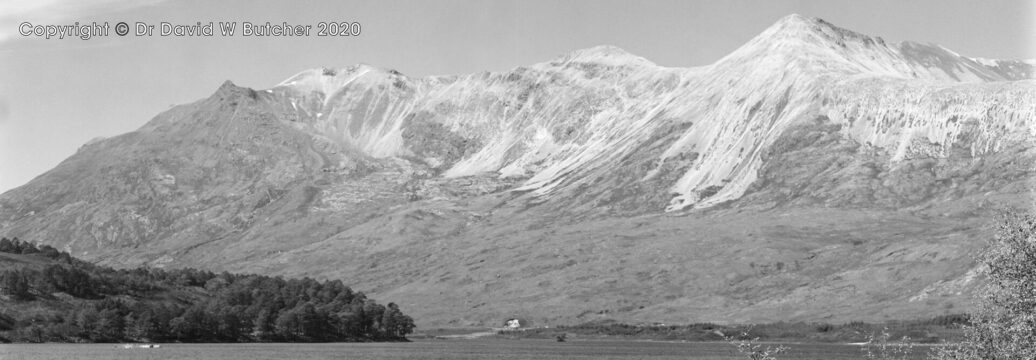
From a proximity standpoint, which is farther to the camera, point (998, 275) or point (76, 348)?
point (76, 348)

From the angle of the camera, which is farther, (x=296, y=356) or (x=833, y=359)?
(x=833, y=359)

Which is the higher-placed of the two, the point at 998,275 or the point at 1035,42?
the point at 1035,42

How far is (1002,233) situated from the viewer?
51.2 meters

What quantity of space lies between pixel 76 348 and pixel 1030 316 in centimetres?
16234

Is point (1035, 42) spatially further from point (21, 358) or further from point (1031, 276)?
point (21, 358)

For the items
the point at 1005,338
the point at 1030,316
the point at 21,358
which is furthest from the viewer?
the point at 21,358

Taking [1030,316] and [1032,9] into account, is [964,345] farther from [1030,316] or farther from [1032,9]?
[1032,9]

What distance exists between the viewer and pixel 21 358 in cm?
14550

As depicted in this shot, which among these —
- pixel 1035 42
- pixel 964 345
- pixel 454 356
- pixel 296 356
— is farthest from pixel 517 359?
pixel 964 345

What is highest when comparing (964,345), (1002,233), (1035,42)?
(1035,42)

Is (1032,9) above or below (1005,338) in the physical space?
above

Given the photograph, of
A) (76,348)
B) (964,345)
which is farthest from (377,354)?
(964,345)

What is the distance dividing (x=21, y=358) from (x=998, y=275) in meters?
128

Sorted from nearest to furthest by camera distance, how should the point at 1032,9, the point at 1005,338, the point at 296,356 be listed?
the point at 1005,338, the point at 1032,9, the point at 296,356
